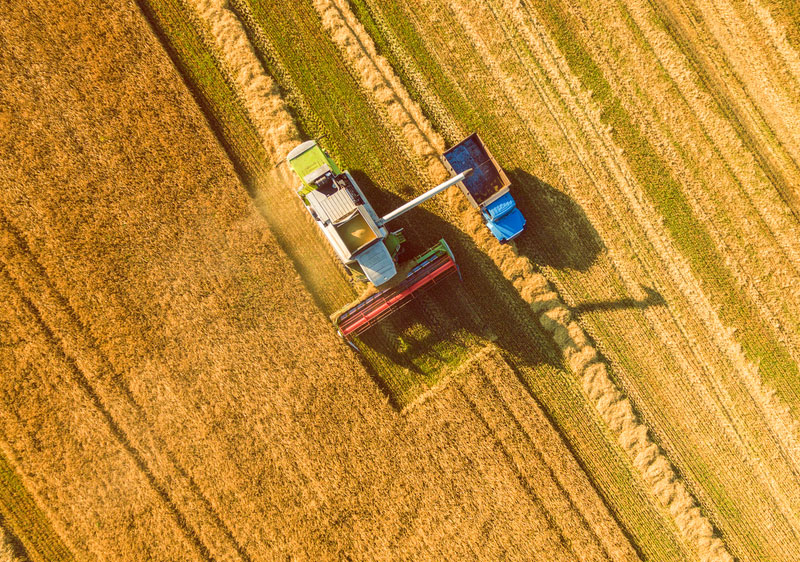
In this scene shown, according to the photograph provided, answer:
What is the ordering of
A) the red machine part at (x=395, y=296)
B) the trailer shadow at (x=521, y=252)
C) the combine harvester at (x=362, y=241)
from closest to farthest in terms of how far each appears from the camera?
1. the combine harvester at (x=362, y=241)
2. the red machine part at (x=395, y=296)
3. the trailer shadow at (x=521, y=252)

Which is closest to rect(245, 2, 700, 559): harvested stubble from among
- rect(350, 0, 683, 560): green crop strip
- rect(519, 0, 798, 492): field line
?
rect(350, 0, 683, 560): green crop strip

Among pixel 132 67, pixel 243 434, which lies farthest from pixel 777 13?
pixel 243 434

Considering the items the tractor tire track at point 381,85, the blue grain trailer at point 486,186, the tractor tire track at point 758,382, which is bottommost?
the tractor tire track at point 758,382

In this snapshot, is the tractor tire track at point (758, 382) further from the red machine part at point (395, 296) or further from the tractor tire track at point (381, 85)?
the red machine part at point (395, 296)

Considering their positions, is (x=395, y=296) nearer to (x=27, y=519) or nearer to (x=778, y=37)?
(x=27, y=519)

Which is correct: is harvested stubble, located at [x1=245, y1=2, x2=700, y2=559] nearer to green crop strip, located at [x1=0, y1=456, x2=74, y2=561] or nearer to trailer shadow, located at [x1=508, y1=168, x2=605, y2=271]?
trailer shadow, located at [x1=508, y1=168, x2=605, y2=271]

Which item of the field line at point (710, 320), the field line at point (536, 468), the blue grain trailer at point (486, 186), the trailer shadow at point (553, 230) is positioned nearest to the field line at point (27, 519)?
the field line at point (536, 468)

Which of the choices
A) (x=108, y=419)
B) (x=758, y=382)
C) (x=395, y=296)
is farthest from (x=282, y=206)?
(x=758, y=382)
